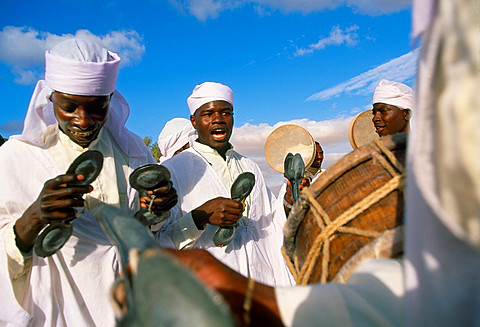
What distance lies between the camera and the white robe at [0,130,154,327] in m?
2.30

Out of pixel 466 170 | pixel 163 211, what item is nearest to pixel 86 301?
pixel 163 211

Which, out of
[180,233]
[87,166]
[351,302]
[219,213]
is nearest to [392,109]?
[219,213]

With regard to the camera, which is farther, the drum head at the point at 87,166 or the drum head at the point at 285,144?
the drum head at the point at 285,144

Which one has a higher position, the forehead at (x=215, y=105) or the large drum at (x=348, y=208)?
the forehead at (x=215, y=105)

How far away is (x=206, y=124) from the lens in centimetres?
395

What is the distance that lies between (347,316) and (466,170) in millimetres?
504

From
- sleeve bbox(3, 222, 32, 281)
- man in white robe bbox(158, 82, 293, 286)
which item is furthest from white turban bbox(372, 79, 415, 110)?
sleeve bbox(3, 222, 32, 281)

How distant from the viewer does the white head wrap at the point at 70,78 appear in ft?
8.25

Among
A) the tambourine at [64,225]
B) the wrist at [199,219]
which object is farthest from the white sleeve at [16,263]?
the wrist at [199,219]

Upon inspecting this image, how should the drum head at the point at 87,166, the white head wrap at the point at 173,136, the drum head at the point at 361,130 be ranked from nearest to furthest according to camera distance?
1. the drum head at the point at 87,166
2. the drum head at the point at 361,130
3. the white head wrap at the point at 173,136

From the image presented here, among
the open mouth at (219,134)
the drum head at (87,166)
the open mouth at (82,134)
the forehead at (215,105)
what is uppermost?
the forehead at (215,105)

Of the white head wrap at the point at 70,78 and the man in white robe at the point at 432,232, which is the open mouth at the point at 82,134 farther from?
the man in white robe at the point at 432,232

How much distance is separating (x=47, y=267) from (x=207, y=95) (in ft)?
7.79

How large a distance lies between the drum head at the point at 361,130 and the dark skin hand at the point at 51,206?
4687 mm
